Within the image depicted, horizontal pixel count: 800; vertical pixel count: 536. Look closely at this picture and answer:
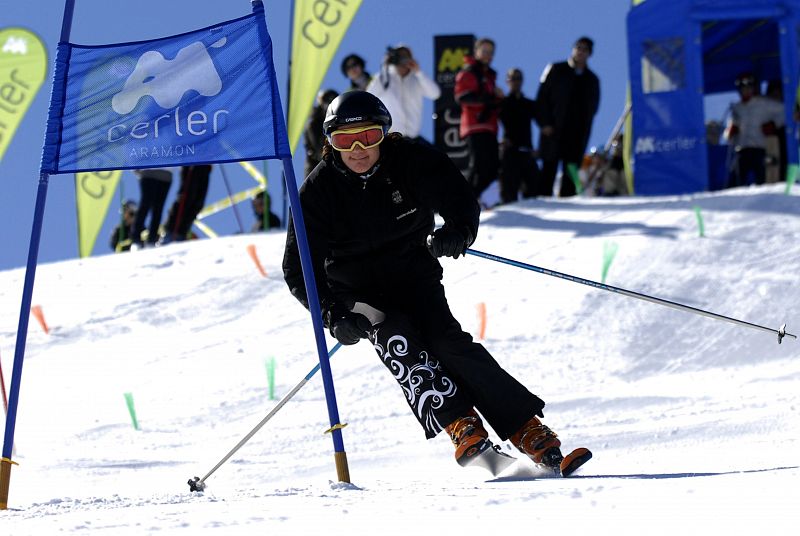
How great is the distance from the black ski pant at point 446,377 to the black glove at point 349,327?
8 cm

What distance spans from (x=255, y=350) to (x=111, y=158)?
409cm

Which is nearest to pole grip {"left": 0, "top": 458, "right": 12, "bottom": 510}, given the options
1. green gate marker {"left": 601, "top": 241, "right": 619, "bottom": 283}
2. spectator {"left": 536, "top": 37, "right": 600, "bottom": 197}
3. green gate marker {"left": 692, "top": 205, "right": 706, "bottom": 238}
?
green gate marker {"left": 601, "top": 241, "right": 619, "bottom": 283}

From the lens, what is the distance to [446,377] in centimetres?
473

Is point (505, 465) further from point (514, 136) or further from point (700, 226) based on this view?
point (514, 136)

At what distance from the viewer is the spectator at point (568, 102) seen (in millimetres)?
11219

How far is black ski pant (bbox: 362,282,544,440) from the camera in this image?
15.4 feet

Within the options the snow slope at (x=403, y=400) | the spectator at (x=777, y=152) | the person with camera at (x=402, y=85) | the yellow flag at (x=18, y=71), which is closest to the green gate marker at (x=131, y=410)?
A: the snow slope at (x=403, y=400)

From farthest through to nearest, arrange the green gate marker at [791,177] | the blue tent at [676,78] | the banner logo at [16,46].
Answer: the banner logo at [16,46]
the blue tent at [676,78]
the green gate marker at [791,177]

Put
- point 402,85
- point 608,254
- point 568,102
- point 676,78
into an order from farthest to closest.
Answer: point 676,78, point 568,102, point 402,85, point 608,254

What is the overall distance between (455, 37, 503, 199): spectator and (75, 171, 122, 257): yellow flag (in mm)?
4650

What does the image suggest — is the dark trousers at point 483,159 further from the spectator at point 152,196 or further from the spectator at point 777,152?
the spectator at point 152,196

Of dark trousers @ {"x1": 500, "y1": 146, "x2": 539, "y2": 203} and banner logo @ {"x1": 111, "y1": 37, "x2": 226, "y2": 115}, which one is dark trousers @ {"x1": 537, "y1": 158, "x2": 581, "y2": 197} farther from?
banner logo @ {"x1": 111, "y1": 37, "x2": 226, "y2": 115}

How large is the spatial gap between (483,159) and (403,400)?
3736 mm

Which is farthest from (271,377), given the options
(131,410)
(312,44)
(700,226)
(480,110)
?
(312,44)
